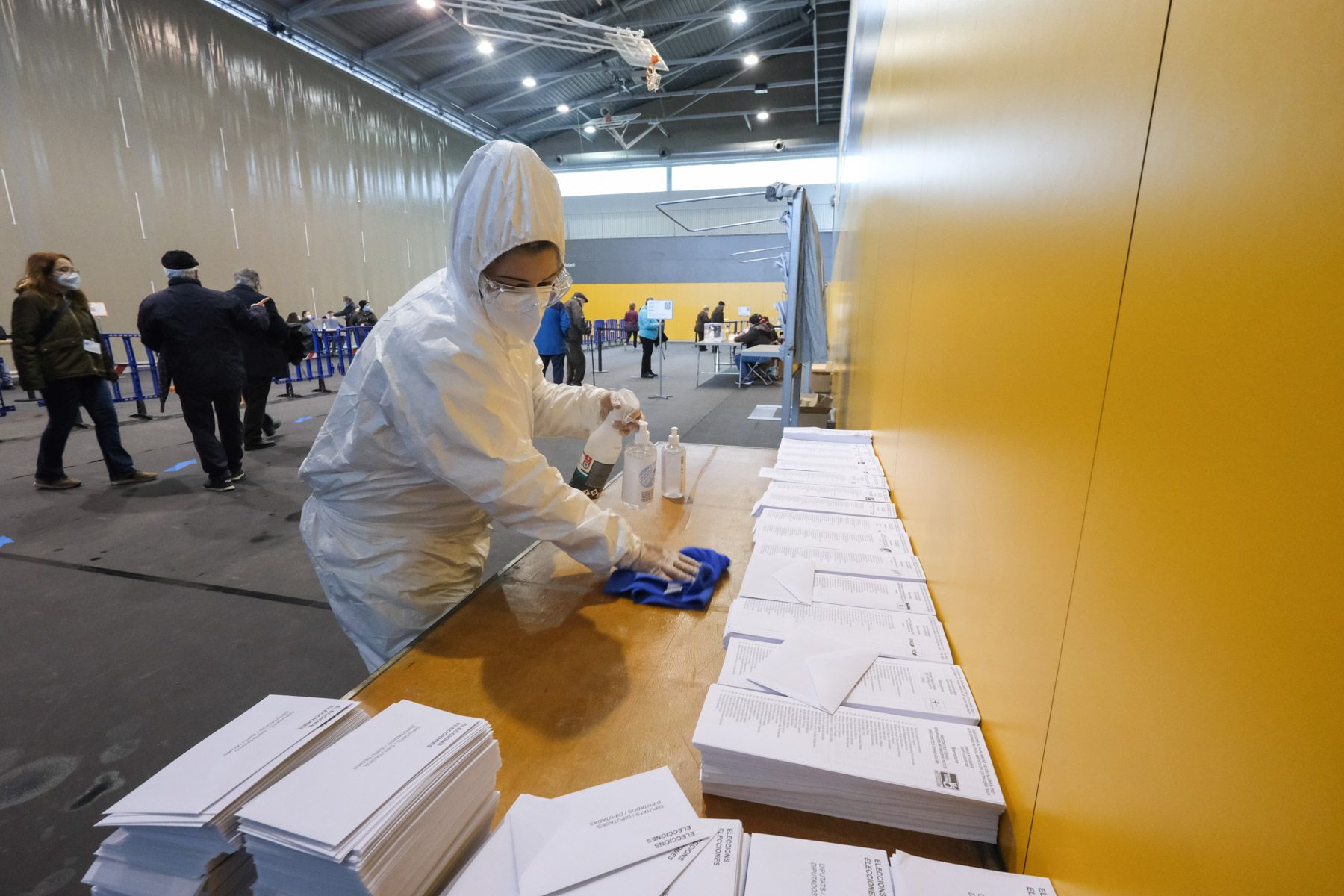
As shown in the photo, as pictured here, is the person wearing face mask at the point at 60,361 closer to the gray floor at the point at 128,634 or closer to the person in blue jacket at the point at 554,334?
the gray floor at the point at 128,634

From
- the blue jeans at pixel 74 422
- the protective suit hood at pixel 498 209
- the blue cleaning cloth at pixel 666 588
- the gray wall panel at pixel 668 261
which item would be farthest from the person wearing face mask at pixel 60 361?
the gray wall panel at pixel 668 261

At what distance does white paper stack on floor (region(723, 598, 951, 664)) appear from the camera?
925 mm

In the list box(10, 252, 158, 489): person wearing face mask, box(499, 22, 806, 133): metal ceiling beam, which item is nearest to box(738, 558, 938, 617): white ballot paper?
box(10, 252, 158, 489): person wearing face mask

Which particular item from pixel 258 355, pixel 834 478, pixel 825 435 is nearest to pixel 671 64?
pixel 258 355

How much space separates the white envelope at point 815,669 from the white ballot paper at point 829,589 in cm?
14

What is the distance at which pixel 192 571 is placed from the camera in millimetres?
2930

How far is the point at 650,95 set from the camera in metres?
14.6

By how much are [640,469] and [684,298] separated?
59.3ft

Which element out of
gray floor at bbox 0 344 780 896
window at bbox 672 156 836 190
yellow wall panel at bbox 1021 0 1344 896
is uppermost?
window at bbox 672 156 836 190

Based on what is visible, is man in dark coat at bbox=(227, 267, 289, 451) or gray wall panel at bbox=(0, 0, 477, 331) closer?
man in dark coat at bbox=(227, 267, 289, 451)

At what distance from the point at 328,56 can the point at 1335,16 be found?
1555 centimetres

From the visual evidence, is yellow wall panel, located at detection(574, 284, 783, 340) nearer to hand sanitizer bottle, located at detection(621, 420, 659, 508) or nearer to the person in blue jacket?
the person in blue jacket

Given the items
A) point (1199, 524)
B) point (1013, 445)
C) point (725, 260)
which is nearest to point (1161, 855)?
point (1199, 524)

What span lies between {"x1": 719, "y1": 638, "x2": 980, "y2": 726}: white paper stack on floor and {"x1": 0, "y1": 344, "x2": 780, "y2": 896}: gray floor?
5.71ft
